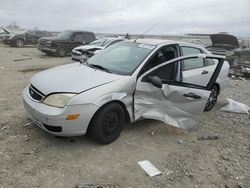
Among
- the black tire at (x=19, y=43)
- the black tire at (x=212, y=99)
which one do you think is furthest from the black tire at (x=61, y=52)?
the black tire at (x=212, y=99)

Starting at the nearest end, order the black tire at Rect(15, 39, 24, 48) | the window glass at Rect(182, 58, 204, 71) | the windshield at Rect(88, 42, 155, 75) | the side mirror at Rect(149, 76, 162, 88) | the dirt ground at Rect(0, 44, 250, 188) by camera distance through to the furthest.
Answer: the dirt ground at Rect(0, 44, 250, 188), the side mirror at Rect(149, 76, 162, 88), the windshield at Rect(88, 42, 155, 75), the window glass at Rect(182, 58, 204, 71), the black tire at Rect(15, 39, 24, 48)

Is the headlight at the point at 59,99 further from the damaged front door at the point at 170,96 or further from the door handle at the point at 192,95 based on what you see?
the door handle at the point at 192,95

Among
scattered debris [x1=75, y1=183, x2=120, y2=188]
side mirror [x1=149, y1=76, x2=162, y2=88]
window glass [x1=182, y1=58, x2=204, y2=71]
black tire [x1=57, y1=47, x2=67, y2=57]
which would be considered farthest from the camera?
black tire [x1=57, y1=47, x2=67, y2=57]

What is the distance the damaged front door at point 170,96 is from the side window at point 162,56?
16cm

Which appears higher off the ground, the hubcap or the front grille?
the front grille

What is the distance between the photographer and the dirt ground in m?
3.15

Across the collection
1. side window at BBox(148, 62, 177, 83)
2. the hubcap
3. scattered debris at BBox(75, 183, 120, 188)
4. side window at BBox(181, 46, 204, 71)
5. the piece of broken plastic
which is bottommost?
scattered debris at BBox(75, 183, 120, 188)

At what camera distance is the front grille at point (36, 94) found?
363 centimetres

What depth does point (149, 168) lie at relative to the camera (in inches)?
135

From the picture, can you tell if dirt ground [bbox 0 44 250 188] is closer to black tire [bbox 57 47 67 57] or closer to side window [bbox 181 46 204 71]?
side window [bbox 181 46 204 71]

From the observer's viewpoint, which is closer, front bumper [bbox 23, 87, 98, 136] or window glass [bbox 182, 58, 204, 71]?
front bumper [bbox 23, 87, 98, 136]

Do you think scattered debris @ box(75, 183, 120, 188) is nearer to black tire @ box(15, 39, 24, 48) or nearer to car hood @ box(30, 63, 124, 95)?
car hood @ box(30, 63, 124, 95)

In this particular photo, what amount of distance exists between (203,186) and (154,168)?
2.15 ft

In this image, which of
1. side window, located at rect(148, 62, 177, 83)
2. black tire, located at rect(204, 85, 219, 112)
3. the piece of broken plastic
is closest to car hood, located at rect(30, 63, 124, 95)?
side window, located at rect(148, 62, 177, 83)
